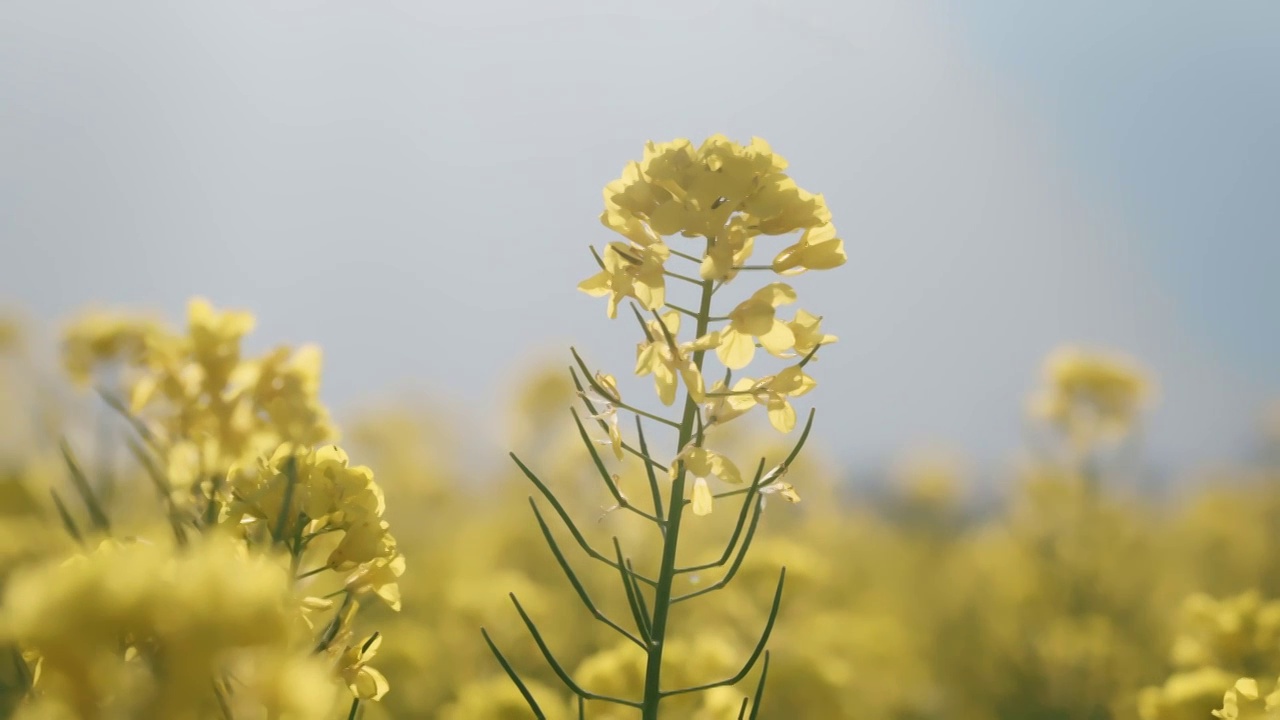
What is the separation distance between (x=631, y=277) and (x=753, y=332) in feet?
0.48

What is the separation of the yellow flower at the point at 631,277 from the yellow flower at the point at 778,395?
0.15m

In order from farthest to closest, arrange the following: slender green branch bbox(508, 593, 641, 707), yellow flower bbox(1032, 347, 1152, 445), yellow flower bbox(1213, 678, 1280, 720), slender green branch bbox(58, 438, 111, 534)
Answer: yellow flower bbox(1032, 347, 1152, 445) < slender green branch bbox(58, 438, 111, 534) < yellow flower bbox(1213, 678, 1280, 720) < slender green branch bbox(508, 593, 641, 707)

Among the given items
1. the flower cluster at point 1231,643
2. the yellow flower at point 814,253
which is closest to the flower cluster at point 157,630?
the yellow flower at point 814,253

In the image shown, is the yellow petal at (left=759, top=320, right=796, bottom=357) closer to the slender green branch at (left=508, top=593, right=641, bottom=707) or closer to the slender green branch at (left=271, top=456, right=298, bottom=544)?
the slender green branch at (left=508, top=593, right=641, bottom=707)

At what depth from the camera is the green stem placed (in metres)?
1.00

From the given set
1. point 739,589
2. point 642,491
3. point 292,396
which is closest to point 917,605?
point 642,491

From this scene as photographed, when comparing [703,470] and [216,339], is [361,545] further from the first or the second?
[216,339]

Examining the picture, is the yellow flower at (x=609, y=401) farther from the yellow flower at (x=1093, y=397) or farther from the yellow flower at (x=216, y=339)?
the yellow flower at (x=1093, y=397)

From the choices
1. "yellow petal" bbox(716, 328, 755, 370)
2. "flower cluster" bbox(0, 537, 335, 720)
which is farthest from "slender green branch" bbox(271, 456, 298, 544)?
"yellow petal" bbox(716, 328, 755, 370)

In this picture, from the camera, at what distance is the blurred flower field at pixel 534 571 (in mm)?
646

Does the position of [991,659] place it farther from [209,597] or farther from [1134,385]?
[209,597]

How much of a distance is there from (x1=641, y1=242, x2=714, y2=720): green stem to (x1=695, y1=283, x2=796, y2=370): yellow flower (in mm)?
27

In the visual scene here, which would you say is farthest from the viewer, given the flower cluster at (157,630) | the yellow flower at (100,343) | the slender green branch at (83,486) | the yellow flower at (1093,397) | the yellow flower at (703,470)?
the yellow flower at (1093,397)

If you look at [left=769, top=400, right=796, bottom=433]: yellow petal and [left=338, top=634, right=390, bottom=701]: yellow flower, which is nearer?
[left=338, top=634, right=390, bottom=701]: yellow flower
